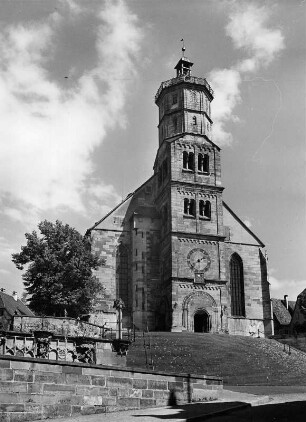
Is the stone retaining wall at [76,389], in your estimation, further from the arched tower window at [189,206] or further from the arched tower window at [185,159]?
the arched tower window at [185,159]

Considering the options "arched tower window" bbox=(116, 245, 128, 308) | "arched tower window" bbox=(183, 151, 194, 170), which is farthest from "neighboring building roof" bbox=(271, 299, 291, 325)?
"arched tower window" bbox=(183, 151, 194, 170)

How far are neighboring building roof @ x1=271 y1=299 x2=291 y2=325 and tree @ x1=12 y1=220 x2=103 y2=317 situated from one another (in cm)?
3940

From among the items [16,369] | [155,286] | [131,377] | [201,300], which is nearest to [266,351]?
[201,300]

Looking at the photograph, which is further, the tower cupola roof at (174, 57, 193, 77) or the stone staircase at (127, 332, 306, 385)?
the tower cupola roof at (174, 57, 193, 77)

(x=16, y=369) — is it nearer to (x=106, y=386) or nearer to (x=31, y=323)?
(x=106, y=386)

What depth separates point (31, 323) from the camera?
34000 millimetres

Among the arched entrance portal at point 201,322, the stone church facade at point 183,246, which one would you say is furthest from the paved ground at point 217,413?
the arched entrance portal at point 201,322

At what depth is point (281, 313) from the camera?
255 feet

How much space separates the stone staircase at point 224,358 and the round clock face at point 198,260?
11.2 meters

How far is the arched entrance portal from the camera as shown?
50.1m

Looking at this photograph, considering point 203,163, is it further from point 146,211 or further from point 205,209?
point 146,211

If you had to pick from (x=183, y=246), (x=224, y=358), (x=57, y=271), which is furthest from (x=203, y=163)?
(x=224, y=358)

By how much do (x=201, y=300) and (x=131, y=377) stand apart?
3647 centimetres

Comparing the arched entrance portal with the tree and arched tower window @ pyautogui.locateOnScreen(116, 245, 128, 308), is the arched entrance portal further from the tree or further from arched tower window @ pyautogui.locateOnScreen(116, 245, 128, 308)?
the tree
